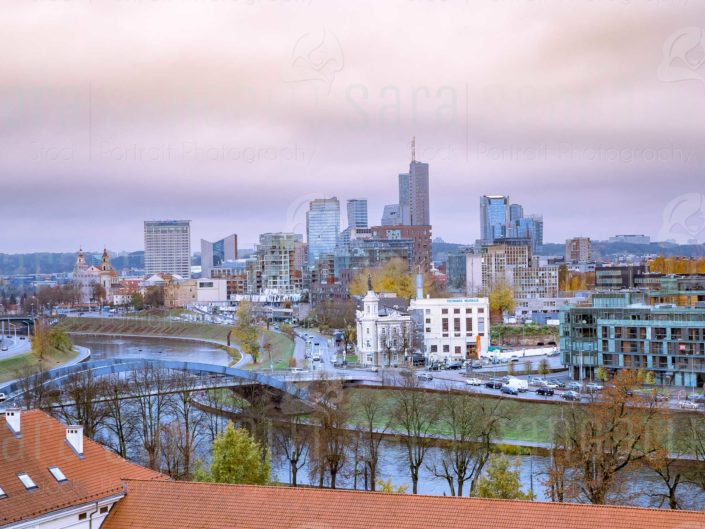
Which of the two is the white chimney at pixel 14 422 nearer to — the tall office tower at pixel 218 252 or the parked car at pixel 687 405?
the parked car at pixel 687 405

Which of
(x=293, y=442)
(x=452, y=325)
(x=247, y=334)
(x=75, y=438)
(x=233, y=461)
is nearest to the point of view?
(x=75, y=438)

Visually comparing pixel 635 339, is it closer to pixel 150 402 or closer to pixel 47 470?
pixel 150 402

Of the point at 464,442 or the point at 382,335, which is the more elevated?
the point at 382,335

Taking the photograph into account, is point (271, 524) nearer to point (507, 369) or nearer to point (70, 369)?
point (70, 369)

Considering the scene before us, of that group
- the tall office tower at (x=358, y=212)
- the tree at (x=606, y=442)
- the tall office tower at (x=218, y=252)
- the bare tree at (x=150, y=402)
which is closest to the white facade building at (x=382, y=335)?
the bare tree at (x=150, y=402)

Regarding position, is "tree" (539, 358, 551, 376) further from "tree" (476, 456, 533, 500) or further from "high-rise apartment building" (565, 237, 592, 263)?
"high-rise apartment building" (565, 237, 592, 263)

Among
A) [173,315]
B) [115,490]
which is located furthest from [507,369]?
[173,315]

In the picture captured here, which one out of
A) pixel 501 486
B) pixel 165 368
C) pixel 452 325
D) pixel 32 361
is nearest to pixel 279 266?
pixel 32 361
